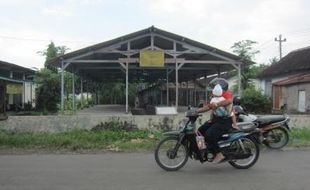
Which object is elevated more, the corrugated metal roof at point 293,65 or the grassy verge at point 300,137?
the corrugated metal roof at point 293,65

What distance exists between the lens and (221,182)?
8.27 meters

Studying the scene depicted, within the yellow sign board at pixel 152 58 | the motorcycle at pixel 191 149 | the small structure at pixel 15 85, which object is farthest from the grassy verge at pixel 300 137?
the small structure at pixel 15 85

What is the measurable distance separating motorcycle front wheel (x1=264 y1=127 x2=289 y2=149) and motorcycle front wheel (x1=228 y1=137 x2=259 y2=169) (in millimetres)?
3280

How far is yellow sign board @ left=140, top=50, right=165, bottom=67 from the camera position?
27188 millimetres

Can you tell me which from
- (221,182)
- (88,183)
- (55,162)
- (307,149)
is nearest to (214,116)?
(221,182)

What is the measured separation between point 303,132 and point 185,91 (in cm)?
2880

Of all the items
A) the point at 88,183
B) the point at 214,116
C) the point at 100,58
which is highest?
the point at 100,58

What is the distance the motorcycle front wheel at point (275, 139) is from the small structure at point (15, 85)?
61.4ft

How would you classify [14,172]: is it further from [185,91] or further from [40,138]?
[185,91]

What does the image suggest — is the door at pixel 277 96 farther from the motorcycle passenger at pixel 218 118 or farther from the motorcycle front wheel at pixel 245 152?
the motorcycle passenger at pixel 218 118

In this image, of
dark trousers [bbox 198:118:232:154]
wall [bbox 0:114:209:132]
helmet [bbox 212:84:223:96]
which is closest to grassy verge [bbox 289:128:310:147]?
wall [bbox 0:114:209:132]

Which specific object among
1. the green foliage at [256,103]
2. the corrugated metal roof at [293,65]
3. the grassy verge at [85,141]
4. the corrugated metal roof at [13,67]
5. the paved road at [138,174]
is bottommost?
the paved road at [138,174]

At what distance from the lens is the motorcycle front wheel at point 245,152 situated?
967cm

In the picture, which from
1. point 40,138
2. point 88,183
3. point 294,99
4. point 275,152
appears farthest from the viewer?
point 294,99
